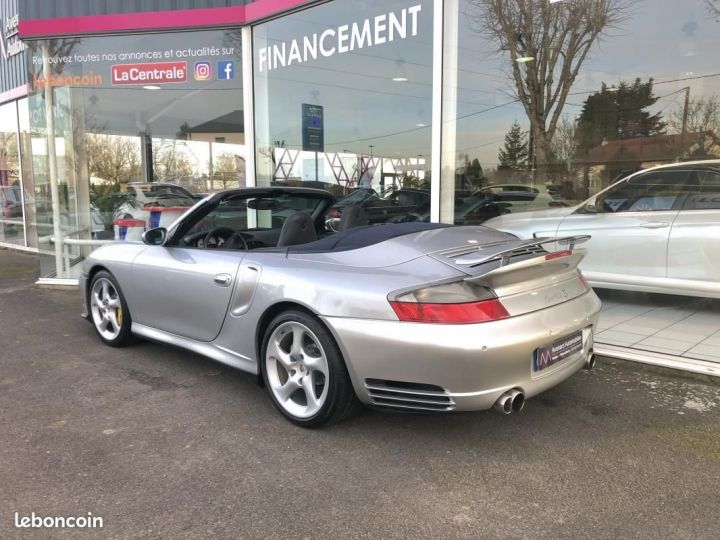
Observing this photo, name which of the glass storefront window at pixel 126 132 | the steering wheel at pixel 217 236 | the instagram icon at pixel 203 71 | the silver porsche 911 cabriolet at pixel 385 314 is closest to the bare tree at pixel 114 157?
the glass storefront window at pixel 126 132

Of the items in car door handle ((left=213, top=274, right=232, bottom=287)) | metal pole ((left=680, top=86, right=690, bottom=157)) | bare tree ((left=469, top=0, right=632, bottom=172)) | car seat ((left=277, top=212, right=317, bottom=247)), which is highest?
bare tree ((left=469, top=0, right=632, bottom=172))

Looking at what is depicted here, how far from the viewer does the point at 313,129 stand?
8.20 meters

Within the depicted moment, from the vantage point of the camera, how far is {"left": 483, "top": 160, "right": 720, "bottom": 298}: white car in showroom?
5238 millimetres

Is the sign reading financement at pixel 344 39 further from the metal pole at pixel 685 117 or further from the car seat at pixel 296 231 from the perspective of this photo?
the car seat at pixel 296 231

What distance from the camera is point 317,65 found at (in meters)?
7.71

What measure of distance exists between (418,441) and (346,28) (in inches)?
224

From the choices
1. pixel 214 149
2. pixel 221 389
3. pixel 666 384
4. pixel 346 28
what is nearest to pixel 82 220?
pixel 214 149

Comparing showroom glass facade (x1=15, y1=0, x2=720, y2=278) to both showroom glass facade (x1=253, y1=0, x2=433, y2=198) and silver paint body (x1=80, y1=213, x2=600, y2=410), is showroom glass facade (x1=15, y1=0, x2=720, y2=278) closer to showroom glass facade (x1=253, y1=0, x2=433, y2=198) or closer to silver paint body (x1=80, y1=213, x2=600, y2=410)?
showroom glass facade (x1=253, y1=0, x2=433, y2=198)

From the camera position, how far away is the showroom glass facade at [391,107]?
600 centimetres

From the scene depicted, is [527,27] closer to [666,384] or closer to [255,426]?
[666,384]

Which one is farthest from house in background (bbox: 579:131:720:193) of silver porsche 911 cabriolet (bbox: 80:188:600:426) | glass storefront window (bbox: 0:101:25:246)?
glass storefront window (bbox: 0:101:25:246)

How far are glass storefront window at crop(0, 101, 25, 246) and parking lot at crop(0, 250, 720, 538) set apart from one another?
1071 cm

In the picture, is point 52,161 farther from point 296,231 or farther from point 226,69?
point 296,231

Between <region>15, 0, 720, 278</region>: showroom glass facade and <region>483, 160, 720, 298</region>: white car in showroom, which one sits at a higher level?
<region>15, 0, 720, 278</region>: showroom glass facade
